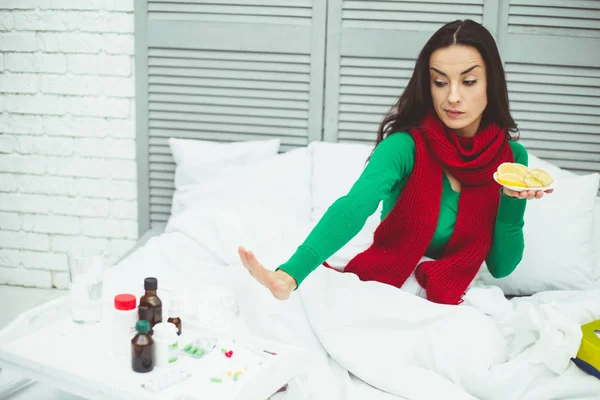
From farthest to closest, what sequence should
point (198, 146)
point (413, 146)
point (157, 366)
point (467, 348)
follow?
point (198, 146), point (413, 146), point (467, 348), point (157, 366)

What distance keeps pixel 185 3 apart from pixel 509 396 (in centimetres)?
172

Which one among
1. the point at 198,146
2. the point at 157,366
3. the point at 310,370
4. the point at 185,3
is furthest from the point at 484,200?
the point at 185,3

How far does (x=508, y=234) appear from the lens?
1.47m

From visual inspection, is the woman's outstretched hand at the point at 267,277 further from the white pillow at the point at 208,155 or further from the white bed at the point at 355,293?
the white pillow at the point at 208,155

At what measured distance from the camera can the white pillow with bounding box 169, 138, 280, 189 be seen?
216 cm

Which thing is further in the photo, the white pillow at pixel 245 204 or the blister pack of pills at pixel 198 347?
the white pillow at pixel 245 204

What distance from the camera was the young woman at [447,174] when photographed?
1.40 metres

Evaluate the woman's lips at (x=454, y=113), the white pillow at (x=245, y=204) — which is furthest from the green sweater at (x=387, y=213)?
the white pillow at (x=245, y=204)

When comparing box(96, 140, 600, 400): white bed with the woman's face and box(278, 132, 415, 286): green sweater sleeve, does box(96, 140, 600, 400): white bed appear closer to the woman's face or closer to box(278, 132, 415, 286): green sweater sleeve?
box(278, 132, 415, 286): green sweater sleeve

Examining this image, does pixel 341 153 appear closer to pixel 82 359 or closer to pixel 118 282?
pixel 118 282

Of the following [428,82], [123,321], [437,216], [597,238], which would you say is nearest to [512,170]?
[437,216]

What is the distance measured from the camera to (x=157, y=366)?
1.06 m

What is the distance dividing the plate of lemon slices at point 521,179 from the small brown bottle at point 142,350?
0.78 metres

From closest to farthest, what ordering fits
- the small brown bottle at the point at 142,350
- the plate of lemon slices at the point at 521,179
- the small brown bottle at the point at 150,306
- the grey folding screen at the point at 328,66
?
1. the small brown bottle at the point at 142,350
2. the small brown bottle at the point at 150,306
3. the plate of lemon slices at the point at 521,179
4. the grey folding screen at the point at 328,66
